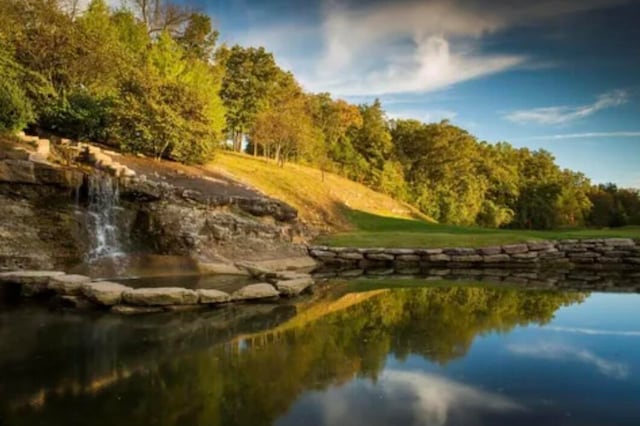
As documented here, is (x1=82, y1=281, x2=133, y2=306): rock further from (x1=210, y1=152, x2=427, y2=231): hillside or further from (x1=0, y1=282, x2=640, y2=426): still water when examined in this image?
(x1=210, y1=152, x2=427, y2=231): hillside

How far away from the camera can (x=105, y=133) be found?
17.9m

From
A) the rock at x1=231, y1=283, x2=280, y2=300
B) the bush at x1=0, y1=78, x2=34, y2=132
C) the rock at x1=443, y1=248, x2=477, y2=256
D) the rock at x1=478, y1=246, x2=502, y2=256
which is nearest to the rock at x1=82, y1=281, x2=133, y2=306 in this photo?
the rock at x1=231, y1=283, x2=280, y2=300

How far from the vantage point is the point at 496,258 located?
1773 centimetres

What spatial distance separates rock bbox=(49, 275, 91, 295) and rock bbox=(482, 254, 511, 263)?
13.4 meters

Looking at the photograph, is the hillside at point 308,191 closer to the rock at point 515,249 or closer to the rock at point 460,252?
the rock at point 460,252

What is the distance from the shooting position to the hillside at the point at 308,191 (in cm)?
2278

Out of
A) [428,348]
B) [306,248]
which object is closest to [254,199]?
[306,248]

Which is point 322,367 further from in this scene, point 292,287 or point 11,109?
point 11,109

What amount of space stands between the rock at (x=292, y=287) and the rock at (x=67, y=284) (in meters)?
4.10

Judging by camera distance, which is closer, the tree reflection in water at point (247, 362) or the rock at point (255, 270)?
the tree reflection in water at point (247, 362)

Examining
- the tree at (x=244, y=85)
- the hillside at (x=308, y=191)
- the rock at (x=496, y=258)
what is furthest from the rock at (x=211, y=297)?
the tree at (x=244, y=85)

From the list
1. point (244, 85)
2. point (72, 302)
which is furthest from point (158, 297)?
point (244, 85)

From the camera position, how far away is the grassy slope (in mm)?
19547

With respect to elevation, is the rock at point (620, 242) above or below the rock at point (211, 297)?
above
